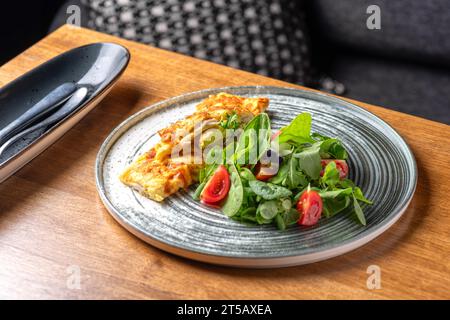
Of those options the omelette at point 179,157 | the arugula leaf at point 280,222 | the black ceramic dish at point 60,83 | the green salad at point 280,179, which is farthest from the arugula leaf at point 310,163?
the black ceramic dish at point 60,83

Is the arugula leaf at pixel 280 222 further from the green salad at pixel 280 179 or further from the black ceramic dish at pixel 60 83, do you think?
the black ceramic dish at pixel 60 83

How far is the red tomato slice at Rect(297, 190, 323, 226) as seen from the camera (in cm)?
106

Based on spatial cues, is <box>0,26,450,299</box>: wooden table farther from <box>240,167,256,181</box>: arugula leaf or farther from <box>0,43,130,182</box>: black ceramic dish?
<box>240,167,256,181</box>: arugula leaf

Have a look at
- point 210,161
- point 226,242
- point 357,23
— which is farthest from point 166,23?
point 226,242

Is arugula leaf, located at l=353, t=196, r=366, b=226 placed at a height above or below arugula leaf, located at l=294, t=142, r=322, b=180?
below

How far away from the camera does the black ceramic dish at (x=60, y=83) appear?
1.32m

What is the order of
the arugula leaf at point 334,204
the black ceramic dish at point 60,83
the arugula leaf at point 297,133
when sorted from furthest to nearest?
1. the black ceramic dish at point 60,83
2. the arugula leaf at point 297,133
3. the arugula leaf at point 334,204

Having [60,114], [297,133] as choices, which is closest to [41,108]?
[60,114]

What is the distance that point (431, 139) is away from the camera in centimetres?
137

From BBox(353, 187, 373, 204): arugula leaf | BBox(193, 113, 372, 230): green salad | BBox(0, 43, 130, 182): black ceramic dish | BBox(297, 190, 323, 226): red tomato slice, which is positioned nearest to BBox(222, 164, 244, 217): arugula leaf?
BBox(193, 113, 372, 230): green salad

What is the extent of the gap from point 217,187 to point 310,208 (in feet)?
0.61

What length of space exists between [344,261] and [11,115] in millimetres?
867

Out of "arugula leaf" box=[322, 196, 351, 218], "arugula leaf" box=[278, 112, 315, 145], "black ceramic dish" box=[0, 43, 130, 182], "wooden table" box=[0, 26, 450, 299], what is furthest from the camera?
"black ceramic dish" box=[0, 43, 130, 182]

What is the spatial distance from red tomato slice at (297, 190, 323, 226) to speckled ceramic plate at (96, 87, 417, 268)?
2 cm
